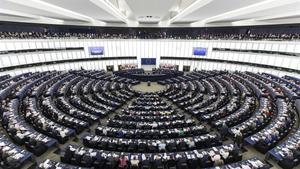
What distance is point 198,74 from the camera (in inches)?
1635

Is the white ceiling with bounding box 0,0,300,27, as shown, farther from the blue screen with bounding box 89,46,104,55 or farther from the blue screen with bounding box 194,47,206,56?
the blue screen with bounding box 194,47,206,56

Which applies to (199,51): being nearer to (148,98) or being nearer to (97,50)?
(148,98)

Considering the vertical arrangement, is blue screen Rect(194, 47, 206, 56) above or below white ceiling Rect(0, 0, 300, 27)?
below

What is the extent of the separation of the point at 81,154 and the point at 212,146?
35.5ft

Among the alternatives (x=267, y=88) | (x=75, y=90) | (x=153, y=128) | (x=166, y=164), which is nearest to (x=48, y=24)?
(x=75, y=90)

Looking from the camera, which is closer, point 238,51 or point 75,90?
point 75,90

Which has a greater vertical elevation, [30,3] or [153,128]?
[30,3]

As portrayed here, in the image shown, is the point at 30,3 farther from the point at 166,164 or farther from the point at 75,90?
the point at 166,164

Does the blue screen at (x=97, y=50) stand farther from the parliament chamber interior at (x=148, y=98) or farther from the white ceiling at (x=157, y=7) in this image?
the white ceiling at (x=157, y=7)

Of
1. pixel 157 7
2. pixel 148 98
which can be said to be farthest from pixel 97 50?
pixel 157 7

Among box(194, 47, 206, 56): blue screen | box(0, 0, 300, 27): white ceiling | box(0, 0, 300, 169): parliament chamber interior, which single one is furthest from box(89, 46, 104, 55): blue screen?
box(194, 47, 206, 56): blue screen

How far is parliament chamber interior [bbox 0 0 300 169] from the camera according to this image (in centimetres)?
1330

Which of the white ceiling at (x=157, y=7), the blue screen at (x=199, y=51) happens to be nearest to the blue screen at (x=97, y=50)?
the white ceiling at (x=157, y=7)

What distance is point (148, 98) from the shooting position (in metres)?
27.7
